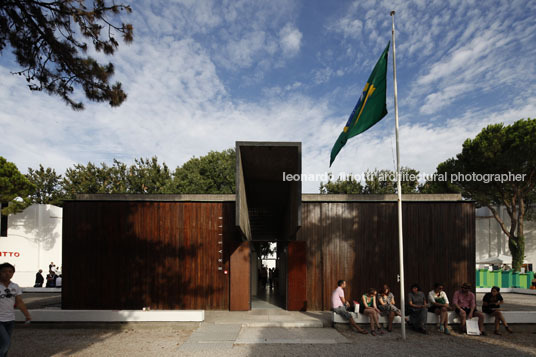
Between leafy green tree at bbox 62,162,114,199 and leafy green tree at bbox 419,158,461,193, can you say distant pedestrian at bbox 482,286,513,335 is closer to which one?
leafy green tree at bbox 419,158,461,193

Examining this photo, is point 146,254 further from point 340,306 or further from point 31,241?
point 31,241

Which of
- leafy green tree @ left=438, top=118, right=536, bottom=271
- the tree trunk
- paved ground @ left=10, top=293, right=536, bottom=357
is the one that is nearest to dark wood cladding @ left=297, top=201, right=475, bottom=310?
paved ground @ left=10, top=293, right=536, bottom=357

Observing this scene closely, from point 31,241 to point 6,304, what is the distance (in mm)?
24574

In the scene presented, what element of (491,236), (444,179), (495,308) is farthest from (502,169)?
(495,308)

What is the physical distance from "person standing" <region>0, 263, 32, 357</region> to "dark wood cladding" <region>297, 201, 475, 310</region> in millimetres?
8135

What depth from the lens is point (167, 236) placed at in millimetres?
11172

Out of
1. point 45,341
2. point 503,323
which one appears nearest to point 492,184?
point 503,323

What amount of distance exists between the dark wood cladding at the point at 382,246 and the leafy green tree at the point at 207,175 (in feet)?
74.5

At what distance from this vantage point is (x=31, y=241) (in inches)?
974

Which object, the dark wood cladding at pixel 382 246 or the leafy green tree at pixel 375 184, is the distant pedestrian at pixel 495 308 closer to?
the dark wood cladding at pixel 382 246

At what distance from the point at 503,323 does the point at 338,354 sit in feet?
15.8

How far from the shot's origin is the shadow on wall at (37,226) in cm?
2477

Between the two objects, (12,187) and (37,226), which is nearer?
(12,187)

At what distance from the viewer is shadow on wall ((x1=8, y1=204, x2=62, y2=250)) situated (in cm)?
2477
